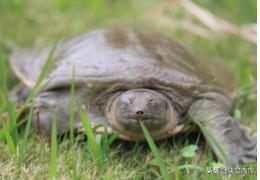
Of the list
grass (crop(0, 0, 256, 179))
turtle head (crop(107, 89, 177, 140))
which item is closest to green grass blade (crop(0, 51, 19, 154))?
grass (crop(0, 0, 256, 179))

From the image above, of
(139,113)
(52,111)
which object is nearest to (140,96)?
(139,113)

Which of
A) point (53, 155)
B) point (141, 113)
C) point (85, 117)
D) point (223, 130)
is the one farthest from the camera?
point (223, 130)

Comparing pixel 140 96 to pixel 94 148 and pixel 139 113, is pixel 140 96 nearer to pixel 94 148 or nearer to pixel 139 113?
pixel 139 113

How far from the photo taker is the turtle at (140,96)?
2.05 metres

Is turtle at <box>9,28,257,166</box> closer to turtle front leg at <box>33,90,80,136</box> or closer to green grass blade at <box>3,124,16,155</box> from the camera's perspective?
turtle front leg at <box>33,90,80,136</box>

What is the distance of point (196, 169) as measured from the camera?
1.90 meters

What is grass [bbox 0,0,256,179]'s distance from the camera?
1.84m

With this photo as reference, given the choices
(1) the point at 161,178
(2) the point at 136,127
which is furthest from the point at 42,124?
(1) the point at 161,178

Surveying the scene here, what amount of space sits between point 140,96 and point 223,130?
36 cm

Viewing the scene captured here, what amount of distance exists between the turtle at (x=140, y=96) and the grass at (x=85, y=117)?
3.1 inches

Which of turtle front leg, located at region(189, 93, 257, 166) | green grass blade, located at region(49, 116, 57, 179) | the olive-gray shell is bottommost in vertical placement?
turtle front leg, located at region(189, 93, 257, 166)

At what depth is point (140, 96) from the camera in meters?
2.01

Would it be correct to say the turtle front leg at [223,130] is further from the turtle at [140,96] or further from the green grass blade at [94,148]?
the green grass blade at [94,148]

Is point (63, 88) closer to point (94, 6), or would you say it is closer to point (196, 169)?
point (196, 169)
